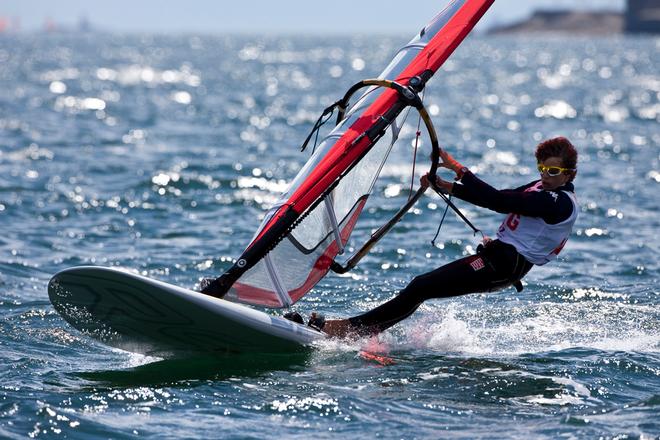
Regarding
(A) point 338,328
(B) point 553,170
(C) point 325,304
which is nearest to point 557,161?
(B) point 553,170

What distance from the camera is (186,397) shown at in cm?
734

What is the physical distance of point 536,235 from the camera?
320 inches

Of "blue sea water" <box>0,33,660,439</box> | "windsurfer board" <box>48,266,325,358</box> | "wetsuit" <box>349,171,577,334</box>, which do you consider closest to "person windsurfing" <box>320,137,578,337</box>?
"wetsuit" <box>349,171,577,334</box>

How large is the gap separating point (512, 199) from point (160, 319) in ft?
8.58

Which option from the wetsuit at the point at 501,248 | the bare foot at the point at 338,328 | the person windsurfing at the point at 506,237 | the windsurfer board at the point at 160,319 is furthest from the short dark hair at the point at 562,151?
the windsurfer board at the point at 160,319

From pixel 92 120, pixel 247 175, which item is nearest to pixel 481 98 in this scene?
pixel 92 120

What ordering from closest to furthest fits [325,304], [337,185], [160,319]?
[160,319] < [337,185] < [325,304]

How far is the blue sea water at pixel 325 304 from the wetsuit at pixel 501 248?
0.42 metres

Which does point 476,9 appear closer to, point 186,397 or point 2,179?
point 186,397

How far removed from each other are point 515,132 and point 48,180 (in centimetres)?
1315

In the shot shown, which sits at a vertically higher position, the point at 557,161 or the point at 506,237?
the point at 557,161

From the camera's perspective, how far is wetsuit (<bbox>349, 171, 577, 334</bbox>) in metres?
7.90

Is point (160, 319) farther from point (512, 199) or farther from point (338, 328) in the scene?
point (512, 199)

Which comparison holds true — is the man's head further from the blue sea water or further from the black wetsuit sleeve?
the blue sea water
